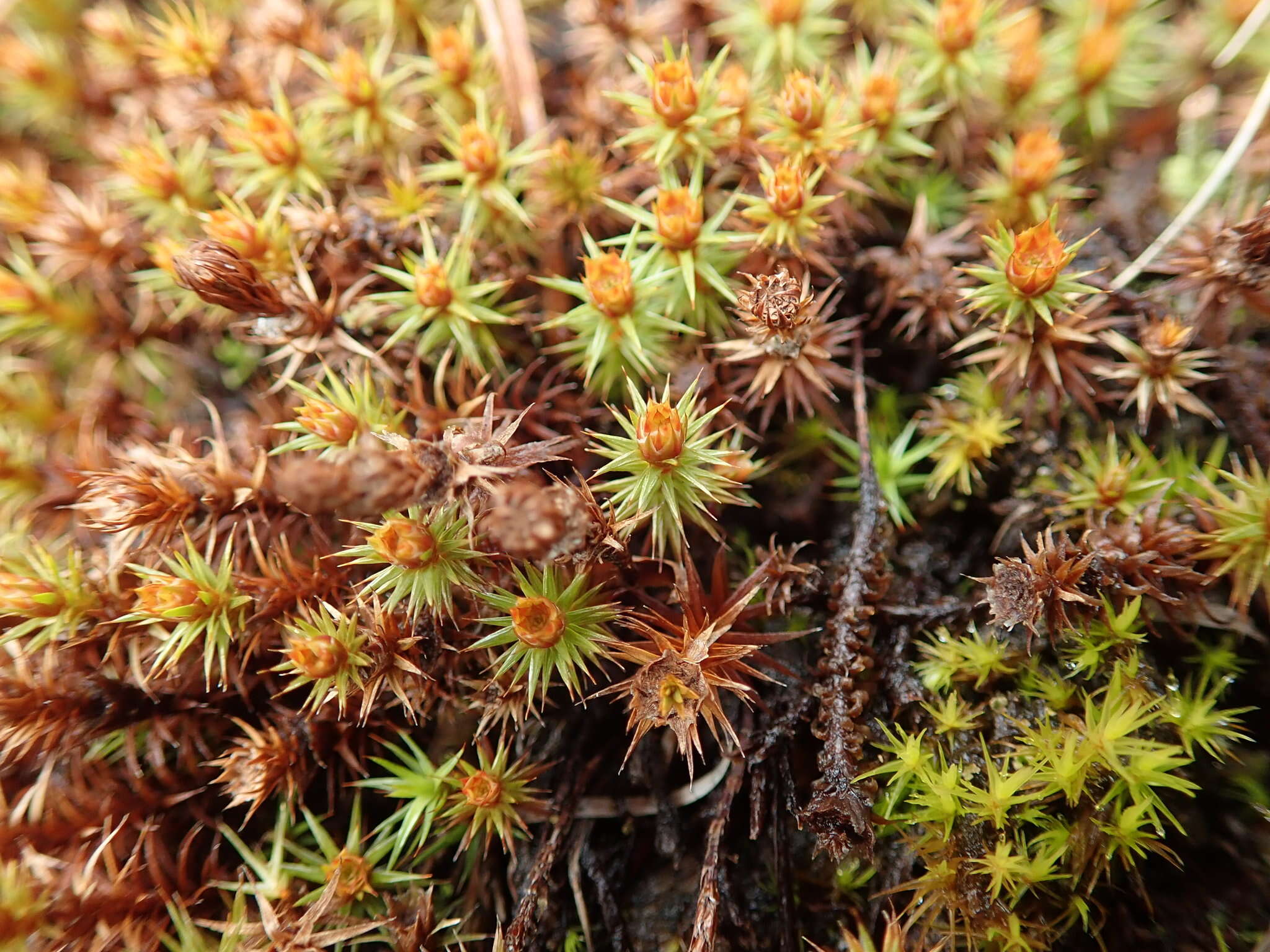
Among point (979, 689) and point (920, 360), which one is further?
point (920, 360)

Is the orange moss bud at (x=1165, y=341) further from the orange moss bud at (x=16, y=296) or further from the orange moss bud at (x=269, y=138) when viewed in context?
the orange moss bud at (x=16, y=296)

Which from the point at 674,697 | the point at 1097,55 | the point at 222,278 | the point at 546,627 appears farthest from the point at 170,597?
the point at 1097,55

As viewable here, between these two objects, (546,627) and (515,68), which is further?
(515,68)

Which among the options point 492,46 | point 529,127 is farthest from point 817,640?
point 492,46

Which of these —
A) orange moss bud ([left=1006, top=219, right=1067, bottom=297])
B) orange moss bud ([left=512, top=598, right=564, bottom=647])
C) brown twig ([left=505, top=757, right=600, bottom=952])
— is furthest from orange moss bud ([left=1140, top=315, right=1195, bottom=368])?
brown twig ([left=505, top=757, right=600, bottom=952])

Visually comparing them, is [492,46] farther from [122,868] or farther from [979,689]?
[122,868]

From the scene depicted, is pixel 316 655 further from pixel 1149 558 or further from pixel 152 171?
pixel 1149 558

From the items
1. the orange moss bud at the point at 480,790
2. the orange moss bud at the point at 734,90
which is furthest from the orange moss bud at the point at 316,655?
the orange moss bud at the point at 734,90

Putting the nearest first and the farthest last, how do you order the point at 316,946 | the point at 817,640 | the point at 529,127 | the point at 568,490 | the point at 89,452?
the point at 568,490
the point at 316,946
the point at 817,640
the point at 89,452
the point at 529,127
